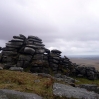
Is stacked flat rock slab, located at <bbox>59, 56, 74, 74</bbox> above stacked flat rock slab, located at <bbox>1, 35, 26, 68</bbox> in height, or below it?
below

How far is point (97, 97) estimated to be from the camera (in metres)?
16.1

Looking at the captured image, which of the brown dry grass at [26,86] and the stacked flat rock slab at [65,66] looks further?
the stacked flat rock slab at [65,66]

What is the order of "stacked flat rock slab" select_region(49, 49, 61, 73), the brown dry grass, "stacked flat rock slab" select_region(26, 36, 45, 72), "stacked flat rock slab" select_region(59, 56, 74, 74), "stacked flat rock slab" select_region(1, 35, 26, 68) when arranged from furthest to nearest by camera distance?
"stacked flat rock slab" select_region(59, 56, 74, 74)
"stacked flat rock slab" select_region(49, 49, 61, 73)
"stacked flat rock slab" select_region(1, 35, 26, 68)
"stacked flat rock slab" select_region(26, 36, 45, 72)
the brown dry grass

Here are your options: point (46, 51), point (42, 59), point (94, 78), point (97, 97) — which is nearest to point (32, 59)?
point (42, 59)

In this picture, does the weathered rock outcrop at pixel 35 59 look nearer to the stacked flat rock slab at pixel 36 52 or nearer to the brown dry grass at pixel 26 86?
the stacked flat rock slab at pixel 36 52

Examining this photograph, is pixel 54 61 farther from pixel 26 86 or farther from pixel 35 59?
pixel 26 86

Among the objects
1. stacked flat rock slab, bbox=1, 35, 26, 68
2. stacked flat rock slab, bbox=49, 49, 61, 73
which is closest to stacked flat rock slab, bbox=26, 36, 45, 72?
stacked flat rock slab, bbox=1, 35, 26, 68

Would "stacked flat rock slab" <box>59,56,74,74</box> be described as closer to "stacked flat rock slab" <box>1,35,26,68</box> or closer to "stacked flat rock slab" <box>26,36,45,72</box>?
"stacked flat rock slab" <box>26,36,45,72</box>

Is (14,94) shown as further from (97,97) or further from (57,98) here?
(97,97)

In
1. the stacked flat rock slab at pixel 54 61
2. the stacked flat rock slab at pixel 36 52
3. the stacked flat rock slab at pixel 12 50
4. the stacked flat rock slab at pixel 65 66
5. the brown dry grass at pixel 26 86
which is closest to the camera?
the brown dry grass at pixel 26 86

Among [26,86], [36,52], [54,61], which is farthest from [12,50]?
[26,86]

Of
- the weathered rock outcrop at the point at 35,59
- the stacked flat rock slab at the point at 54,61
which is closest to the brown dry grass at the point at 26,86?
the weathered rock outcrop at the point at 35,59

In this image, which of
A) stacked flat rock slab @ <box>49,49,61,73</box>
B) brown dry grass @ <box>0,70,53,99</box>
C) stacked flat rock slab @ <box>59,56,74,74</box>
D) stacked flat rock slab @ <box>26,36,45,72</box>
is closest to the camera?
brown dry grass @ <box>0,70,53,99</box>

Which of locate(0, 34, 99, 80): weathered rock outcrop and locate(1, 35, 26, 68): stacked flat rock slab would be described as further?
locate(1, 35, 26, 68): stacked flat rock slab
